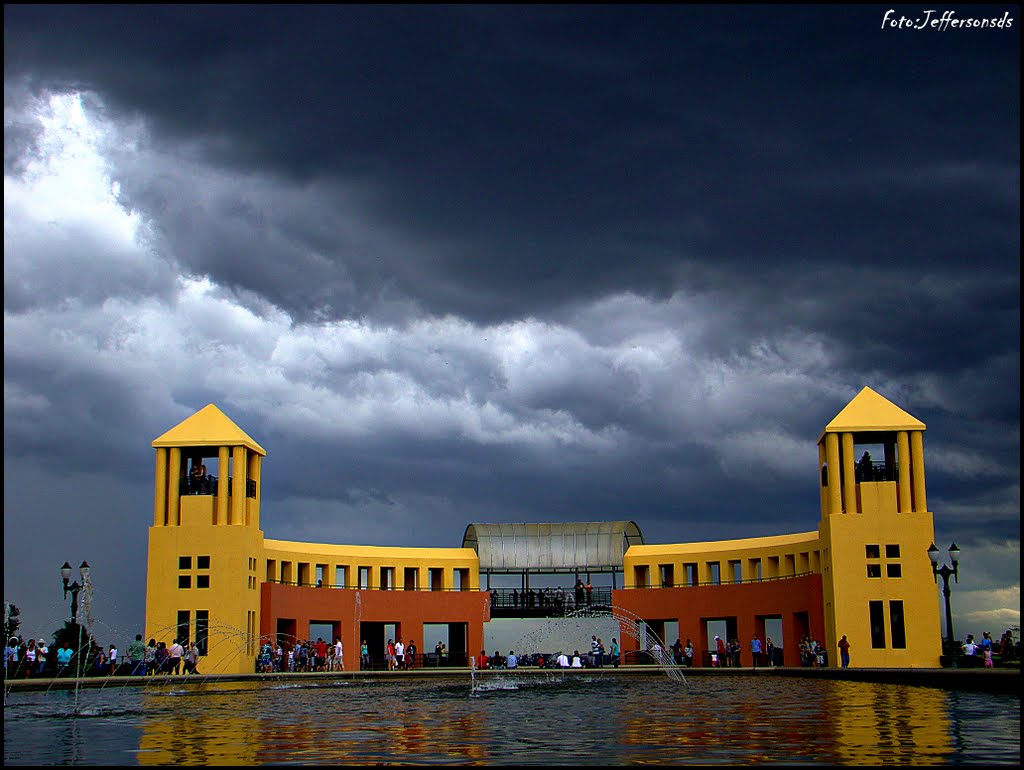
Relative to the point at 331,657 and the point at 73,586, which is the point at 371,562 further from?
the point at 73,586

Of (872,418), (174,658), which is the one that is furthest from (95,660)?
(872,418)

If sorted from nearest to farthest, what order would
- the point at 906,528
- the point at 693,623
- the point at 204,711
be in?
the point at 204,711
the point at 906,528
the point at 693,623

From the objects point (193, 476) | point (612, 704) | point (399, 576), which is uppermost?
point (193, 476)

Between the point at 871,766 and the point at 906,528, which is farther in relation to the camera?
the point at 906,528

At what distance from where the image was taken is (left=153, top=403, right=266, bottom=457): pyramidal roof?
1668 inches

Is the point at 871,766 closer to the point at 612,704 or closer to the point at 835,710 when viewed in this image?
the point at 835,710

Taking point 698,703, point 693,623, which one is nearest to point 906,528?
point 693,623

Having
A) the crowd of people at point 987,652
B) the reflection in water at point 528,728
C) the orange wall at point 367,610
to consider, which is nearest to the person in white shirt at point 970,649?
the crowd of people at point 987,652

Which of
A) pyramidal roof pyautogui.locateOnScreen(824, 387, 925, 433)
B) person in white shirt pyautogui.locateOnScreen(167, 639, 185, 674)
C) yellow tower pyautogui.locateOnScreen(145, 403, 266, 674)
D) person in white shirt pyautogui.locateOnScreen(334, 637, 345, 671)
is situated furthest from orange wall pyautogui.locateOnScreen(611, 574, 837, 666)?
person in white shirt pyautogui.locateOnScreen(167, 639, 185, 674)

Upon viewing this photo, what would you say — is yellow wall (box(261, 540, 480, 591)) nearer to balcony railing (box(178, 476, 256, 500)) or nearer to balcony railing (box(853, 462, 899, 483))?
balcony railing (box(178, 476, 256, 500))

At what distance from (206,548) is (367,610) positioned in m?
9.15

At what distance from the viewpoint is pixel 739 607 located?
46719mm

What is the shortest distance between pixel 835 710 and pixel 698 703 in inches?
130

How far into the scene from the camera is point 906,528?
39.7m
